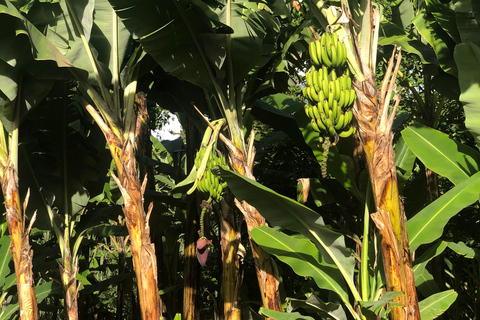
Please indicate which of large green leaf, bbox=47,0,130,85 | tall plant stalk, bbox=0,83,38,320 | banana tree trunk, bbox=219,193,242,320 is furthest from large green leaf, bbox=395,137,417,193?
tall plant stalk, bbox=0,83,38,320

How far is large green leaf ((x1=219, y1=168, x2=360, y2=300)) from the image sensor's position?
3613mm

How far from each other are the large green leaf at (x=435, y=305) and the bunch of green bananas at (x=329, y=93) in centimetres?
136

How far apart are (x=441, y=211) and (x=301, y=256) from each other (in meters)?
1.02

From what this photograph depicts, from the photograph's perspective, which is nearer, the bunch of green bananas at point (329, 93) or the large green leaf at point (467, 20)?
the bunch of green bananas at point (329, 93)

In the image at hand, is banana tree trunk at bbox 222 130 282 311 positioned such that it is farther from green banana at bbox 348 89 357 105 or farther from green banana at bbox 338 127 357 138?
green banana at bbox 348 89 357 105

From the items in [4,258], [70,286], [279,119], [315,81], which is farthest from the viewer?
[4,258]

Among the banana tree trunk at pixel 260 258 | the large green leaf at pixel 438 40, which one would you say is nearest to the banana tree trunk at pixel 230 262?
the banana tree trunk at pixel 260 258

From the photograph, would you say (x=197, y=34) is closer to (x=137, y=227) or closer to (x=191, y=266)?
(x=137, y=227)

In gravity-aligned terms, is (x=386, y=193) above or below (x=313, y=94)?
below

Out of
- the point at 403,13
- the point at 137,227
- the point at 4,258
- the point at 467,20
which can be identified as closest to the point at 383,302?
the point at 137,227

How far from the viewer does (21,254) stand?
465 cm

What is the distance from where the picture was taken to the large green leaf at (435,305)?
3.74 m

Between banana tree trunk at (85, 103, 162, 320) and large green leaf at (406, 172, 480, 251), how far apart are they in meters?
2.04

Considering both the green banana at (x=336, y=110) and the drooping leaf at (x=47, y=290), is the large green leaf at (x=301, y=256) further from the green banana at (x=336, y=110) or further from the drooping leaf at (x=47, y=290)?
the drooping leaf at (x=47, y=290)
